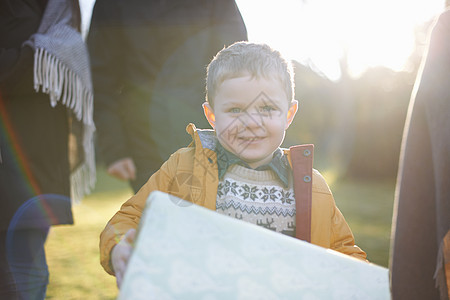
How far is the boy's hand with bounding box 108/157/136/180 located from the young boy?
22.1 inches

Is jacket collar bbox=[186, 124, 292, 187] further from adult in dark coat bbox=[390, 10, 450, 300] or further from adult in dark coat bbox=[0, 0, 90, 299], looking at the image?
adult in dark coat bbox=[0, 0, 90, 299]

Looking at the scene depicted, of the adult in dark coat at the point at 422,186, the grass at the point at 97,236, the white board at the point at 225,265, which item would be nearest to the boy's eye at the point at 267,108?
the white board at the point at 225,265

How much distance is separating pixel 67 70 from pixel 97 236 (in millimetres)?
3112

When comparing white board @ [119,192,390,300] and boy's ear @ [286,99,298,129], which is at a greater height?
boy's ear @ [286,99,298,129]

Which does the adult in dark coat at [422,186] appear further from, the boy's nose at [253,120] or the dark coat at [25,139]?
the dark coat at [25,139]

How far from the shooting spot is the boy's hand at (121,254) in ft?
2.77

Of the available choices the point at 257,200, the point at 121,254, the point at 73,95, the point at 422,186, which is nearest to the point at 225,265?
the point at 121,254

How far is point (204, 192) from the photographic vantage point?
1.06 metres

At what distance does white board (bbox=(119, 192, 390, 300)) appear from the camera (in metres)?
0.70

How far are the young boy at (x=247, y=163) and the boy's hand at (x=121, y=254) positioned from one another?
0.25 ft

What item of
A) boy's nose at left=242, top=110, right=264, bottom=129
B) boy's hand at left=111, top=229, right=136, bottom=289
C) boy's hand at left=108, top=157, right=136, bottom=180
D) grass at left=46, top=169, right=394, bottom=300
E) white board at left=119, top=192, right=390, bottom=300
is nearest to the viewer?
white board at left=119, top=192, right=390, bottom=300

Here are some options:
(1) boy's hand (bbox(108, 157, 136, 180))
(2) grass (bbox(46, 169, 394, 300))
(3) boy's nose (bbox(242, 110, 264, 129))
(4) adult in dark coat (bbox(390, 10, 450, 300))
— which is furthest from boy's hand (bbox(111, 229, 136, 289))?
(2) grass (bbox(46, 169, 394, 300))

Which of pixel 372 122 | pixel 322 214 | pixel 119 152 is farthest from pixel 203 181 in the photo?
pixel 372 122

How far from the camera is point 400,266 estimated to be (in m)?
1.45
